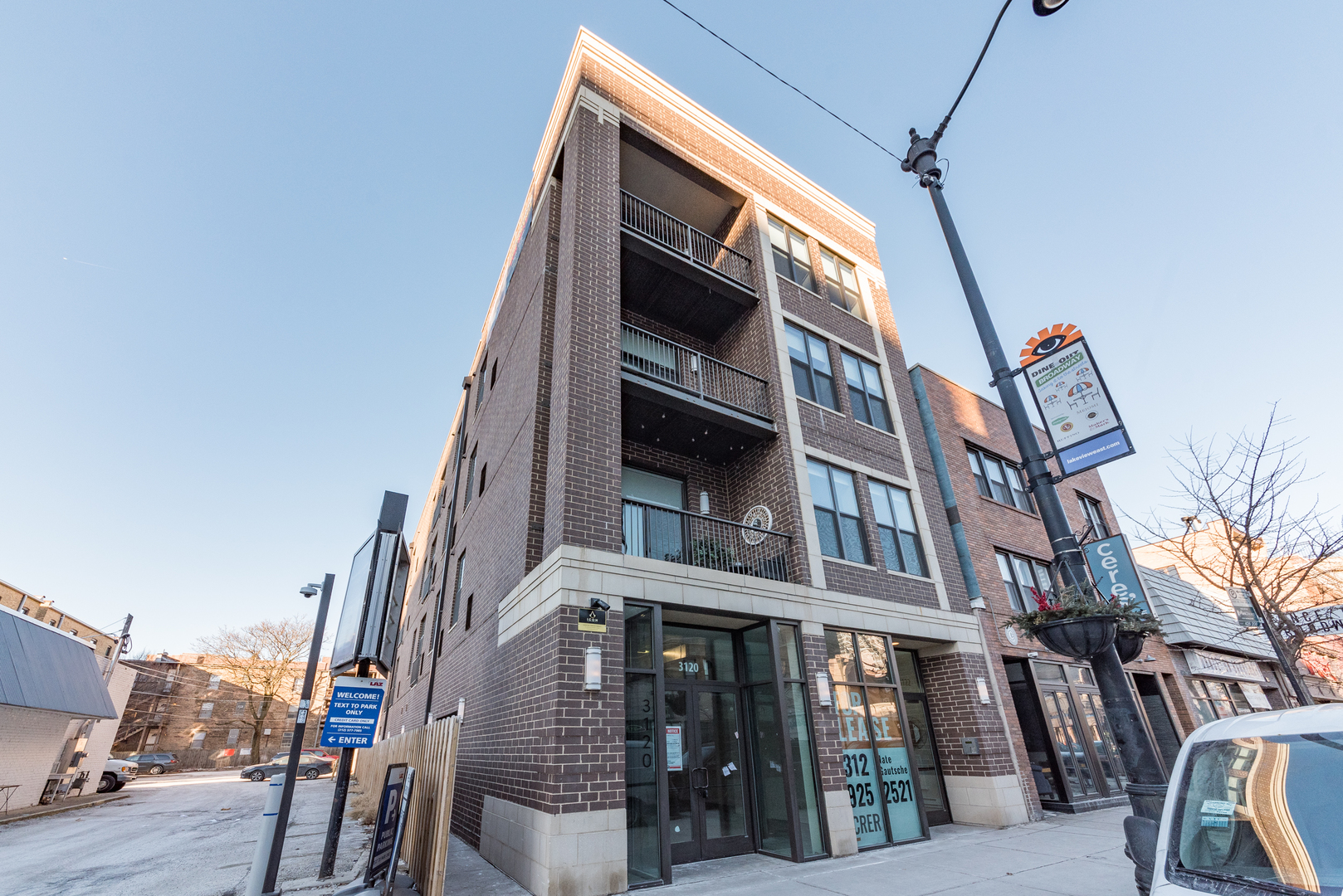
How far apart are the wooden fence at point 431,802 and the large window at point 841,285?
12379 millimetres

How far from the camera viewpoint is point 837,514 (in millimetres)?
11352

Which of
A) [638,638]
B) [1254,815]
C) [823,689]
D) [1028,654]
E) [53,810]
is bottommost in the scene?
[53,810]

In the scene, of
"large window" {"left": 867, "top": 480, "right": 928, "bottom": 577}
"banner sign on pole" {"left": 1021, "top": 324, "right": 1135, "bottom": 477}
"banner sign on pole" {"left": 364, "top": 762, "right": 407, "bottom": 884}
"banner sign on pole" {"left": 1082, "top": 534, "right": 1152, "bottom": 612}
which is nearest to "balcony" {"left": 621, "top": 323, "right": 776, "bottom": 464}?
"large window" {"left": 867, "top": 480, "right": 928, "bottom": 577}

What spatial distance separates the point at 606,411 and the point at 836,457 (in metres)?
5.18

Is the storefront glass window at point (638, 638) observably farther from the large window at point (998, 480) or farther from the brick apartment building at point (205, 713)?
the brick apartment building at point (205, 713)

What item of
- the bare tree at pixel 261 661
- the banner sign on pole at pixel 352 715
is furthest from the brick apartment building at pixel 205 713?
the banner sign on pole at pixel 352 715

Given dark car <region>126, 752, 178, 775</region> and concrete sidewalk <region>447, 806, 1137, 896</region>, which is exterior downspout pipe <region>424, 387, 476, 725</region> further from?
dark car <region>126, 752, 178, 775</region>

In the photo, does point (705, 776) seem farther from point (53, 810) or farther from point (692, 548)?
point (53, 810)

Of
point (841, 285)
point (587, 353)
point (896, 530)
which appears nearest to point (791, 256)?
point (841, 285)

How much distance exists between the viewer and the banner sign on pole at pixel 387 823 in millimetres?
6046

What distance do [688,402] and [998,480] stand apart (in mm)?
10529

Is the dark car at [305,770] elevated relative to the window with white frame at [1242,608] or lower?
lower

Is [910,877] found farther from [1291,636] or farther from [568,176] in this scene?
[568,176]

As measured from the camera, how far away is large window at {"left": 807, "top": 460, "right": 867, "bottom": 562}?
1102cm
